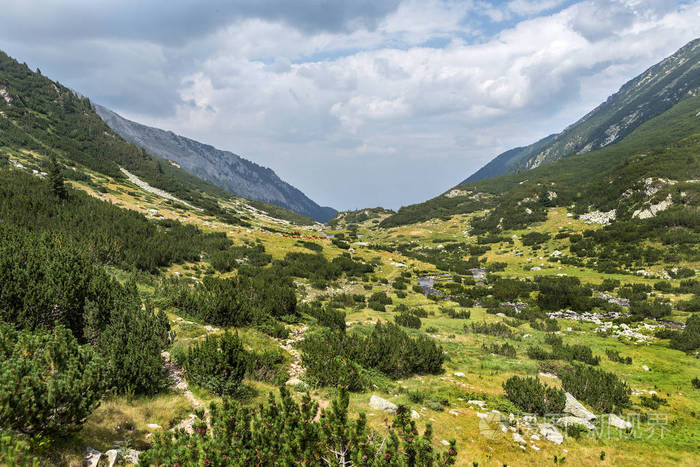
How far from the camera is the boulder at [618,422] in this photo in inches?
319

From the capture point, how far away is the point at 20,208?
63.0ft

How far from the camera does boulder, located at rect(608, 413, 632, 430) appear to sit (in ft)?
26.6

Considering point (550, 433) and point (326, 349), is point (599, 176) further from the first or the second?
point (326, 349)

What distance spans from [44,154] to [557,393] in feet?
248

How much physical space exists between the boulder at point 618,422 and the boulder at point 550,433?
1859 mm

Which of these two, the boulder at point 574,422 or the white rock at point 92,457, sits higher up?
the white rock at point 92,457

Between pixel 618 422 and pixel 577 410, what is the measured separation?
38.0 inches

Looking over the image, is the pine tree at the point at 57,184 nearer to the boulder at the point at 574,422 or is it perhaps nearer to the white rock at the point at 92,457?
the white rock at the point at 92,457

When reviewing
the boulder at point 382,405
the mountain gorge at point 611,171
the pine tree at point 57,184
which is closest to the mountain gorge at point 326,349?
the boulder at point 382,405

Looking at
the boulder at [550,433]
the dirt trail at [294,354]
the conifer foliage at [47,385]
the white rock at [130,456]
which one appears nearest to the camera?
the conifer foliage at [47,385]

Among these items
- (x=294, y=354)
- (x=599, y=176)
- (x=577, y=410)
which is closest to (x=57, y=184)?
(x=294, y=354)

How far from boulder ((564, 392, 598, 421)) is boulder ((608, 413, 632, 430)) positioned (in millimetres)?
390

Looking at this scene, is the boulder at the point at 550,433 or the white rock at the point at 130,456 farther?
the boulder at the point at 550,433

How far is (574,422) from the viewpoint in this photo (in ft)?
26.2
